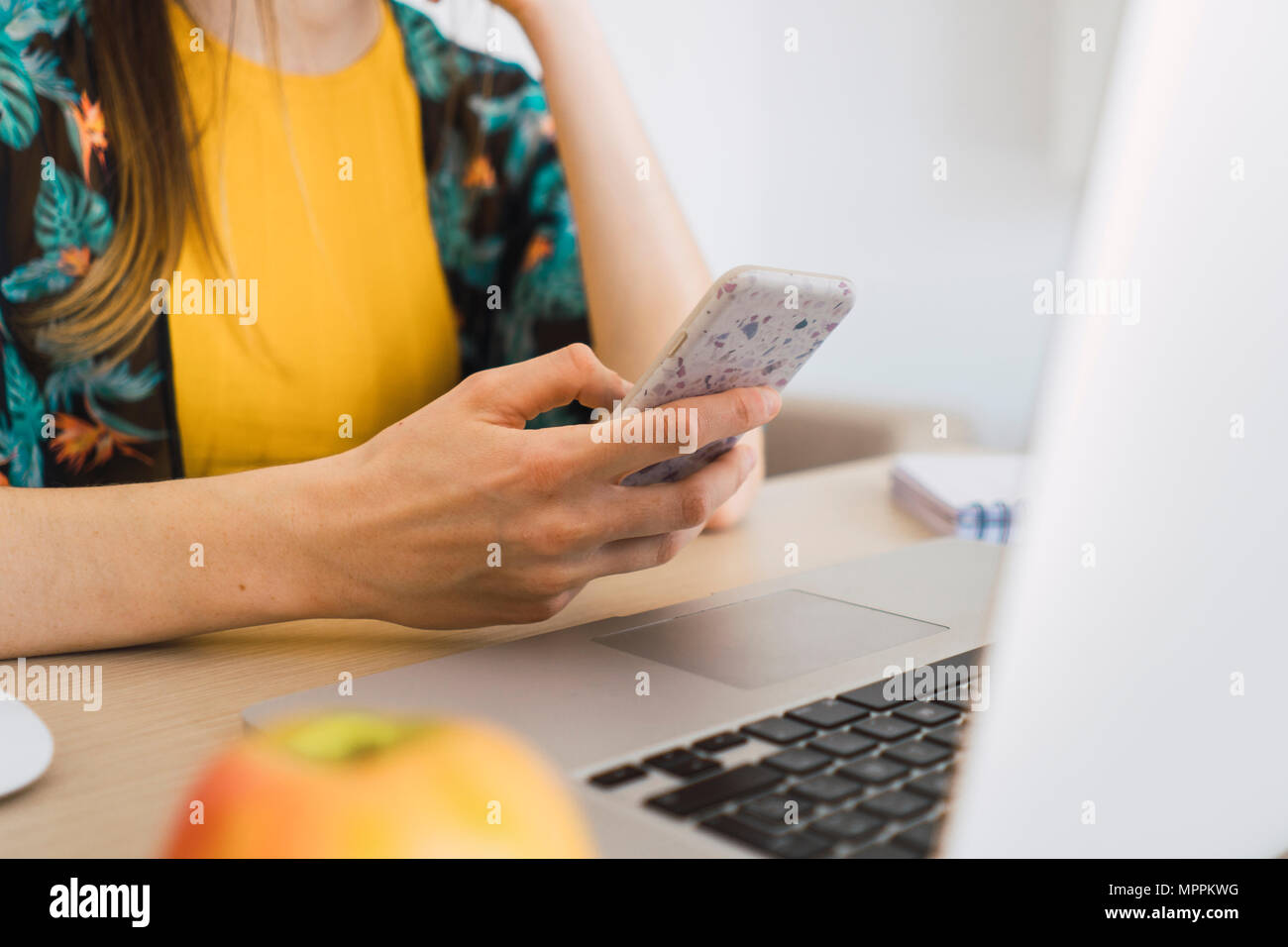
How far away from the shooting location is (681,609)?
1.95ft

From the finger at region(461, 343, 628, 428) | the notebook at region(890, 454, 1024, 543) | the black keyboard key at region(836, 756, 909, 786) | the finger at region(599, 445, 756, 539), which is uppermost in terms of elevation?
the finger at region(461, 343, 628, 428)

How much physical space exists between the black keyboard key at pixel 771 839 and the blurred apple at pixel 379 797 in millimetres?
41

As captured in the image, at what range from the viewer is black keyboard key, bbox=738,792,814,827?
0.32m

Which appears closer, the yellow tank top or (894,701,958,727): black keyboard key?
(894,701,958,727): black keyboard key

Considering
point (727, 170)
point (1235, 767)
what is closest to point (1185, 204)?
point (1235, 767)

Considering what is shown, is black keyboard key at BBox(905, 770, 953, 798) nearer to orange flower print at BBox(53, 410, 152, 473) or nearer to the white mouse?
the white mouse

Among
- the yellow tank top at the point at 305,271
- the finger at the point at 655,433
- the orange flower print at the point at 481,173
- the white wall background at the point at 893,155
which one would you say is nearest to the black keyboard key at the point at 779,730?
the finger at the point at 655,433

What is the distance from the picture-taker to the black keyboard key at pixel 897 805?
31 centimetres

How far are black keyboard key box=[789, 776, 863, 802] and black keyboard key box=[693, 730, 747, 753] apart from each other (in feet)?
0.13

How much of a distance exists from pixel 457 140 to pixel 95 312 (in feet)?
1.31

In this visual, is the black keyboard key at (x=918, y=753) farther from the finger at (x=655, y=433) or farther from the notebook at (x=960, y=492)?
the notebook at (x=960, y=492)

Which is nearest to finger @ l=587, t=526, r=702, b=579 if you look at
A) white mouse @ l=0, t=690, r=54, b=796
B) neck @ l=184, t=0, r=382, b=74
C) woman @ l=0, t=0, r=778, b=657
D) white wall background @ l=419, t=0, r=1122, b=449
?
woman @ l=0, t=0, r=778, b=657

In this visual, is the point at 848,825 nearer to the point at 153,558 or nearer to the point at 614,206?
the point at 153,558
